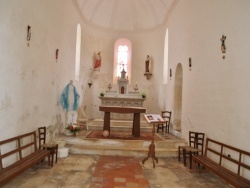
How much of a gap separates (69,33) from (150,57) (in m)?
5.36

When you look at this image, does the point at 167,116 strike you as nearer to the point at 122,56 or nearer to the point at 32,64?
the point at 122,56

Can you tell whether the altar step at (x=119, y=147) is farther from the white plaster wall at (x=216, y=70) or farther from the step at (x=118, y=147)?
the white plaster wall at (x=216, y=70)

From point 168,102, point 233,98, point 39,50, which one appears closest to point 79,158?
point 39,50

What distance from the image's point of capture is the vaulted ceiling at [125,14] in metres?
11.0

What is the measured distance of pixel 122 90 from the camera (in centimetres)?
1155

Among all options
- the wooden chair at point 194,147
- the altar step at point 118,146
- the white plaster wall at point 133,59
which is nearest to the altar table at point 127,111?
the altar step at point 118,146

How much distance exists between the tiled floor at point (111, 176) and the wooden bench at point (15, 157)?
1.16 feet

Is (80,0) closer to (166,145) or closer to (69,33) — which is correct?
(69,33)

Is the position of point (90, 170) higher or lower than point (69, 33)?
lower

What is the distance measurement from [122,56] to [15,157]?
9.59 meters

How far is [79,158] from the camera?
5895mm

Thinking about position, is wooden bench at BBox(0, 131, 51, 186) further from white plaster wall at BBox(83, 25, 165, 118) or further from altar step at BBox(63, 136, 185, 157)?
white plaster wall at BBox(83, 25, 165, 118)

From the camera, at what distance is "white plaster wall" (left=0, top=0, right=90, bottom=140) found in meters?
4.17

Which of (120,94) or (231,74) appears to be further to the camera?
(120,94)
